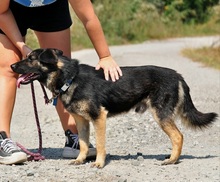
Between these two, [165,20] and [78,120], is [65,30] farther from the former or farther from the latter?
[165,20]

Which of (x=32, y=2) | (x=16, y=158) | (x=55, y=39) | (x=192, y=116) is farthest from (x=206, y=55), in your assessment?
(x=16, y=158)

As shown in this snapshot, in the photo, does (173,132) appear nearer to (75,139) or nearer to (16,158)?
(75,139)

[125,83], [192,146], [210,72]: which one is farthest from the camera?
[210,72]

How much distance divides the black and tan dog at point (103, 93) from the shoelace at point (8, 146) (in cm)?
56

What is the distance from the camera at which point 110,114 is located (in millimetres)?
6852

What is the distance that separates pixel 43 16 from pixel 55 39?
0.91ft

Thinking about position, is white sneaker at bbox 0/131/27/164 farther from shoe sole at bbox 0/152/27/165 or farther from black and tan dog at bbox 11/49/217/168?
black and tan dog at bbox 11/49/217/168

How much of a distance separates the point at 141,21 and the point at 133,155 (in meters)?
27.2

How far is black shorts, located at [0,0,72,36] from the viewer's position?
22.2 feet

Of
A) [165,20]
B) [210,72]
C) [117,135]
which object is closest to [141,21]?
[165,20]

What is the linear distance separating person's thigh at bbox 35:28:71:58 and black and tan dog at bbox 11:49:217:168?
37 centimetres

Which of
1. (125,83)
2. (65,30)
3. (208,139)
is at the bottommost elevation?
(208,139)

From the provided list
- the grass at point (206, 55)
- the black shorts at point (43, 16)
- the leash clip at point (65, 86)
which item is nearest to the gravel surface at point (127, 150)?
the leash clip at point (65, 86)

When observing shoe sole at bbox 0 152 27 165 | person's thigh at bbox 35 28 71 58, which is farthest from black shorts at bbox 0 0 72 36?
shoe sole at bbox 0 152 27 165
